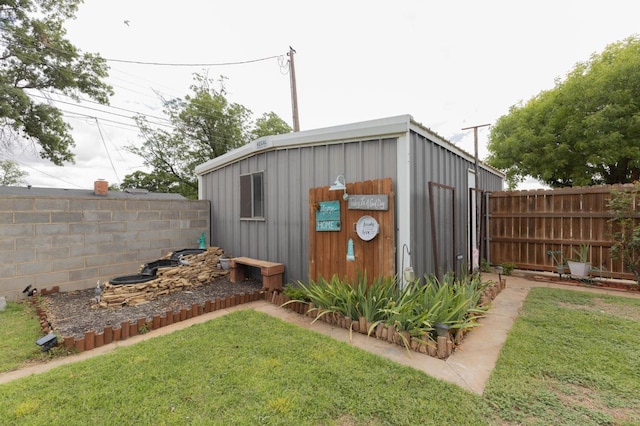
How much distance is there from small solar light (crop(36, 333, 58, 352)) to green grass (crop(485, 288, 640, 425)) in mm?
4125

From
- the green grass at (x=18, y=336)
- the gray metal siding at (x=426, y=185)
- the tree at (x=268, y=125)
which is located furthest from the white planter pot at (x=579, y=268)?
the tree at (x=268, y=125)

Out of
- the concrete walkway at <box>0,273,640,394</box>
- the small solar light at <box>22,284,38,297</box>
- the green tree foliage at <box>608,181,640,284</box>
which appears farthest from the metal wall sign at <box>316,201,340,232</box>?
the green tree foliage at <box>608,181,640,284</box>

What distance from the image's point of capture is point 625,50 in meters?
12.1

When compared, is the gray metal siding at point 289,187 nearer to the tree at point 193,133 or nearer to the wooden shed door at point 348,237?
the wooden shed door at point 348,237

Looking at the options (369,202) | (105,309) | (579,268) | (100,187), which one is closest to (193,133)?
(100,187)

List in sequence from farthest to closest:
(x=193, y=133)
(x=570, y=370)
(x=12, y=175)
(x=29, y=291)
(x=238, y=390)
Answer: (x=12, y=175) → (x=193, y=133) → (x=29, y=291) → (x=570, y=370) → (x=238, y=390)

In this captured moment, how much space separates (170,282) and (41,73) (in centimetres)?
1481

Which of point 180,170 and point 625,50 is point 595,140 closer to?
point 625,50

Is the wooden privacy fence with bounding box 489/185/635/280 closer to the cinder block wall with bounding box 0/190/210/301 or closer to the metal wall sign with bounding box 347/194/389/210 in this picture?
the metal wall sign with bounding box 347/194/389/210

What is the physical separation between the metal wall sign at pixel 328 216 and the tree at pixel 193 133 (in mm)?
16744

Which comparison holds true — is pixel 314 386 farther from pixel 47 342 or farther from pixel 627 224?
pixel 627 224

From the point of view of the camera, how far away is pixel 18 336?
127 inches

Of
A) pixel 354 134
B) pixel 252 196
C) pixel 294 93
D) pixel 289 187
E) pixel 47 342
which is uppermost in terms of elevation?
pixel 294 93

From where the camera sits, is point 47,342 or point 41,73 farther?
point 41,73
